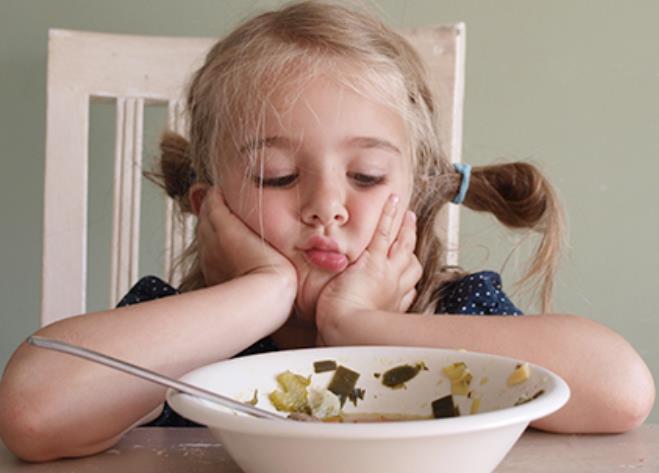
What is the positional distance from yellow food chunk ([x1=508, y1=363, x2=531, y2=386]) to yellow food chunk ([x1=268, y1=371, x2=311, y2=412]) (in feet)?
0.43

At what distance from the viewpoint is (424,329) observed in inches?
27.6

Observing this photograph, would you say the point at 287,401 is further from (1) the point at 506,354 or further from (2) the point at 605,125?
(2) the point at 605,125

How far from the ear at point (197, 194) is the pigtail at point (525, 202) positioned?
312mm

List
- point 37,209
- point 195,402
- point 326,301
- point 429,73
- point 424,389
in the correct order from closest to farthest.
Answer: point 195,402, point 424,389, point 326,301, point 429,73, point 37,209

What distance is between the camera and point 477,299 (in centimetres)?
94

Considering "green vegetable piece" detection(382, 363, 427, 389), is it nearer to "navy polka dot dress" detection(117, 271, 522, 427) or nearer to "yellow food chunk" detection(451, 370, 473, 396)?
"yellow food chunk" detection(451, 370, 473, 396)

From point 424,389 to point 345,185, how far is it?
0.34 m

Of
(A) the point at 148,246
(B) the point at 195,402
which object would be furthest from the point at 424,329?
(A) the point at 148,246

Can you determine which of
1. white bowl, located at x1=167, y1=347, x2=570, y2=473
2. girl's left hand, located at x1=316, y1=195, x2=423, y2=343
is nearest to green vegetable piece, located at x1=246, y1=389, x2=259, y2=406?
white bowl, located at x1=167, y1=347, x2=570, y2=473

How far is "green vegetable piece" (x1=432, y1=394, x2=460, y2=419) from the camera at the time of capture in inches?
21.9

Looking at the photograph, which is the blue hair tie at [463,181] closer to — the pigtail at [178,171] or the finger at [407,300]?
the finger at [407,300]

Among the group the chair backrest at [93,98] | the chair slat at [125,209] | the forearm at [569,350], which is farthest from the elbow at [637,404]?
the chair slat at [125,209]

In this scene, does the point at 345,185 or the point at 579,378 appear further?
the point at 345,185

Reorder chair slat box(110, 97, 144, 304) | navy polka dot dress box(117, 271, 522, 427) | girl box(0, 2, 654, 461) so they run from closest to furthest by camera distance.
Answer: girl box(0, 2, 654, 461)
navy polka dot dress box(117, 271, 522, 427)
chair slat box(110, 97, 144, 304)
